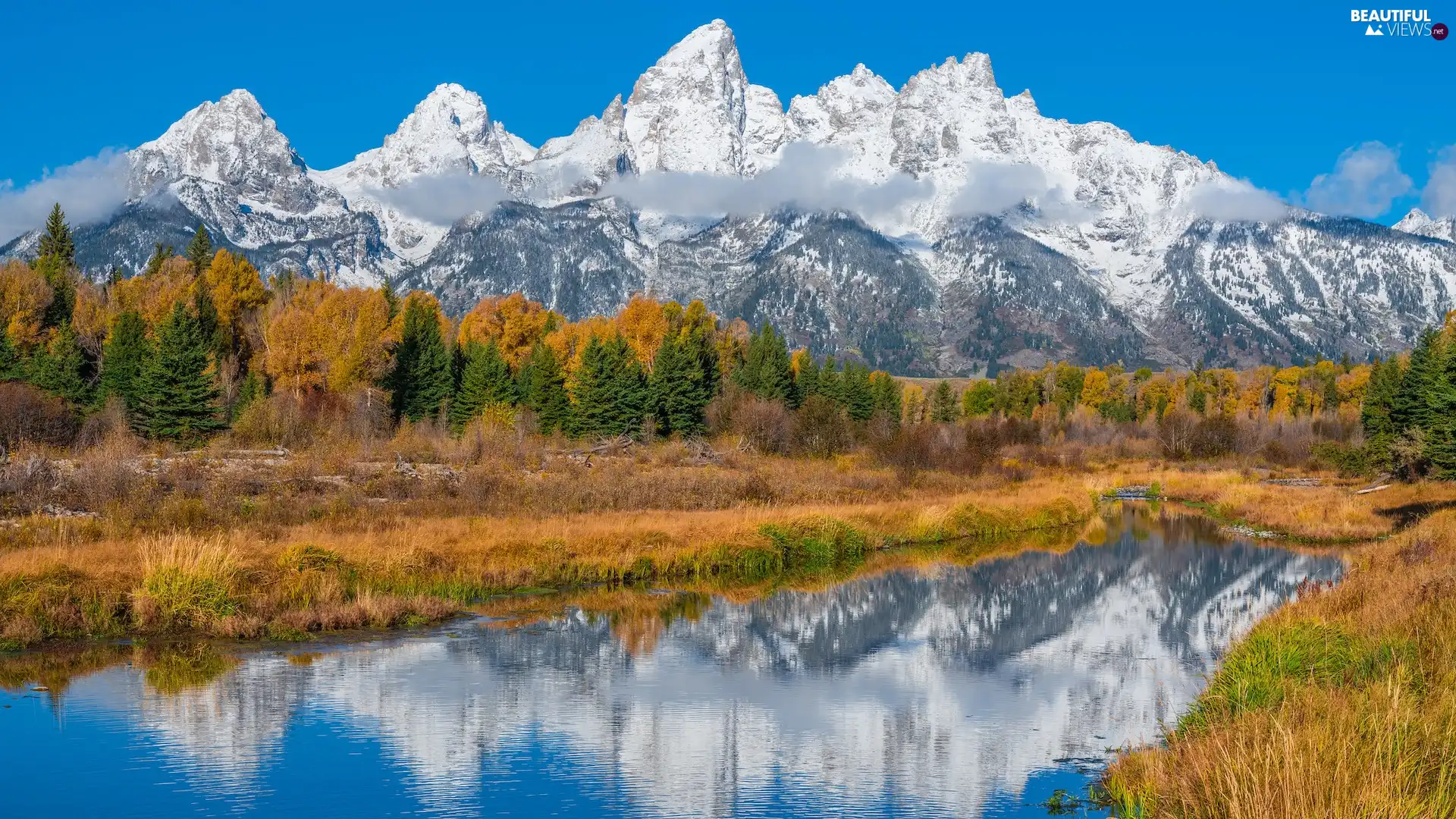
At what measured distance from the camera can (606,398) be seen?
75500 mm

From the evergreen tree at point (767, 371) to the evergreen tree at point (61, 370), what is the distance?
45742 millimetres

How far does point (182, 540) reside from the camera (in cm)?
2144

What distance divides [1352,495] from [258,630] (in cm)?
5054

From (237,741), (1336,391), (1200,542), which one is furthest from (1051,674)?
(1336,391)

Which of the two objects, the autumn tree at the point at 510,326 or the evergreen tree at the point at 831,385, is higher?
the autumn tree at the point at 510,326

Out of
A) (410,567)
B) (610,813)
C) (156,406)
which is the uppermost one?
(156,406)

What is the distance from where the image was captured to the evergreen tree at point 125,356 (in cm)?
6353

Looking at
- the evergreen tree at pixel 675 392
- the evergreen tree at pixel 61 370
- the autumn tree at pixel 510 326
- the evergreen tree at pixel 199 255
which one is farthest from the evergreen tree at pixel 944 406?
the evergreen tree at pixel 61 370

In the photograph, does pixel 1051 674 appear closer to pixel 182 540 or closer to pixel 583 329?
pixel 182 540

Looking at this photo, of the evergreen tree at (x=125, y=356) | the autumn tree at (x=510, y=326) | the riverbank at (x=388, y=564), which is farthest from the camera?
the autumn tree at (x=510, y=326)

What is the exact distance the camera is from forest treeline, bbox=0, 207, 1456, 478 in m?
55.8

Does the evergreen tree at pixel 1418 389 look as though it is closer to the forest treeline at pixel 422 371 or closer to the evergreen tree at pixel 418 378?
the forest treeline at pixel 422 371

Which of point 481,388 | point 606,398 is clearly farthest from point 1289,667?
point 481,388

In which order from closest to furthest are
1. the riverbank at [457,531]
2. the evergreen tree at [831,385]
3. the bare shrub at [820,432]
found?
the riverbank at [457,531]
the bare shrub at [820,432]
the evergreen tree at [831,385]
